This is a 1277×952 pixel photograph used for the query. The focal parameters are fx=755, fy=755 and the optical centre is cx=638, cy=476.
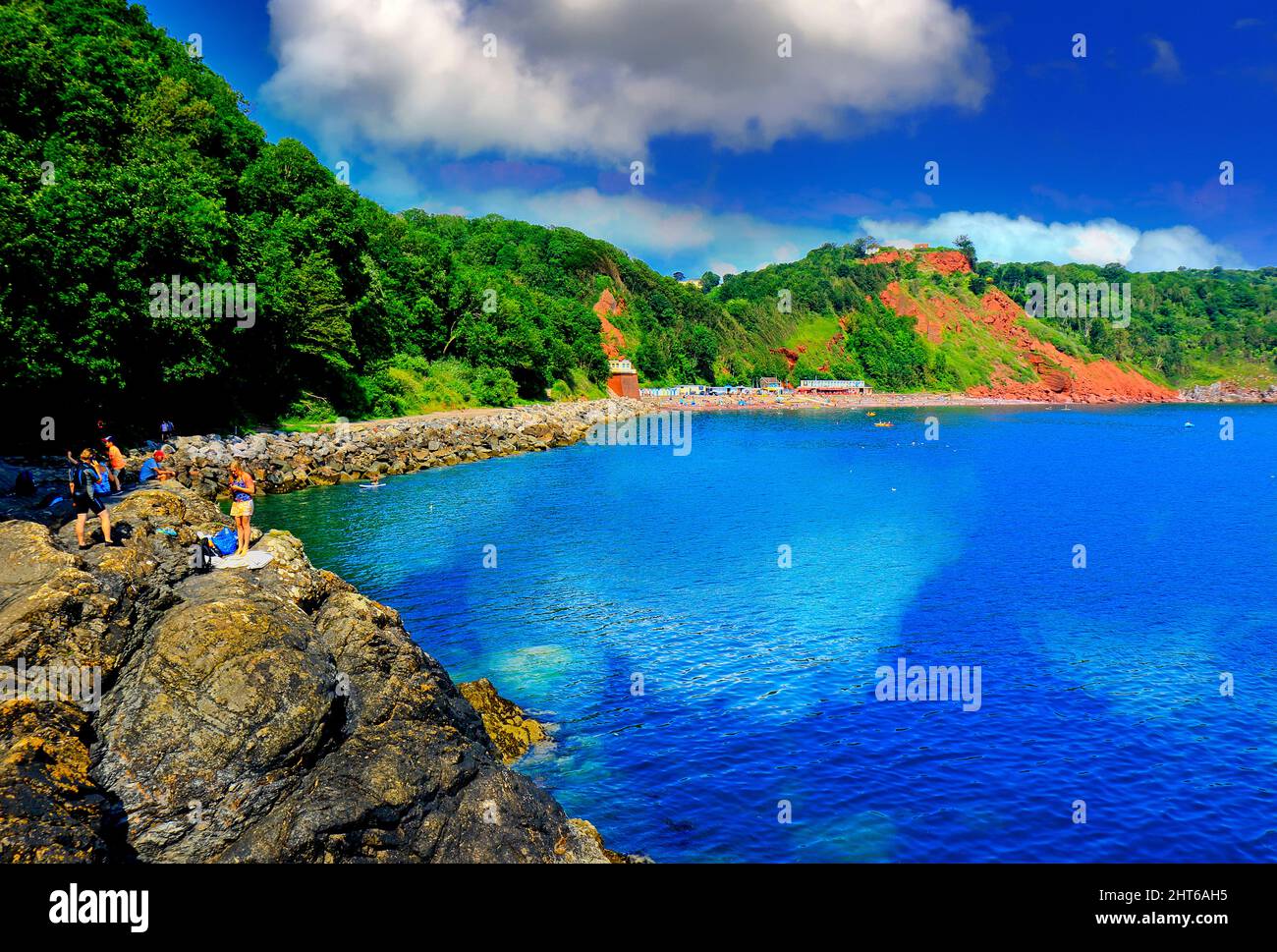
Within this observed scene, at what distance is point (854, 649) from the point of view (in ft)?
87.8

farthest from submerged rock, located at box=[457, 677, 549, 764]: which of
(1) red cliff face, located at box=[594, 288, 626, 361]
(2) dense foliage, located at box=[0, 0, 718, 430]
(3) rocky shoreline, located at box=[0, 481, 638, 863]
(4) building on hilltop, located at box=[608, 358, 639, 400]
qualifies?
(1) red cliff face, located at box=[594, 288, 626, 361]

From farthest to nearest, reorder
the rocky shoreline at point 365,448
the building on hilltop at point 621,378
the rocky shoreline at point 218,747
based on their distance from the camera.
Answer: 1. the building on hilltop at point 621,378
2. the rocky shoreline at point 365,448
3. the rocky shoreline at point 218,747

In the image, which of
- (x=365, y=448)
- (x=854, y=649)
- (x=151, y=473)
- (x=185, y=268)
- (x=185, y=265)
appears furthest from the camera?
(x=365, y=448)

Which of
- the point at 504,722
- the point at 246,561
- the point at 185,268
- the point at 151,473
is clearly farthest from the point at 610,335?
the point at 504,722

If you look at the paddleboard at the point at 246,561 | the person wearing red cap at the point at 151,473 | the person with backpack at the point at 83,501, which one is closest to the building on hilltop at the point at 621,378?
the person wearing red cap at the point at 151,473

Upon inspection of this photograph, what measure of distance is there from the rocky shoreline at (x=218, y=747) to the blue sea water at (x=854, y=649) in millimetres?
4758

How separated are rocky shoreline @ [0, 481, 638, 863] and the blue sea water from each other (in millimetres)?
4758

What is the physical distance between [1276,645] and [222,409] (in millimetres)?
65729

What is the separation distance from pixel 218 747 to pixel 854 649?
20825mm

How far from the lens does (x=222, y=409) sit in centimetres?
5975

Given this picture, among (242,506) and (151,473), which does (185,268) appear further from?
(242,506)

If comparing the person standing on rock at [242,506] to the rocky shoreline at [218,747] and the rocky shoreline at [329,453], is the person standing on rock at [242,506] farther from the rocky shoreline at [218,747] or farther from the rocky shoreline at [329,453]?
the rocky shoreline at [218,747]

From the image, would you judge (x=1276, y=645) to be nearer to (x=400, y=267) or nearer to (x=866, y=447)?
(x=866, y=447)

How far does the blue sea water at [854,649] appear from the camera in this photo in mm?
16672
